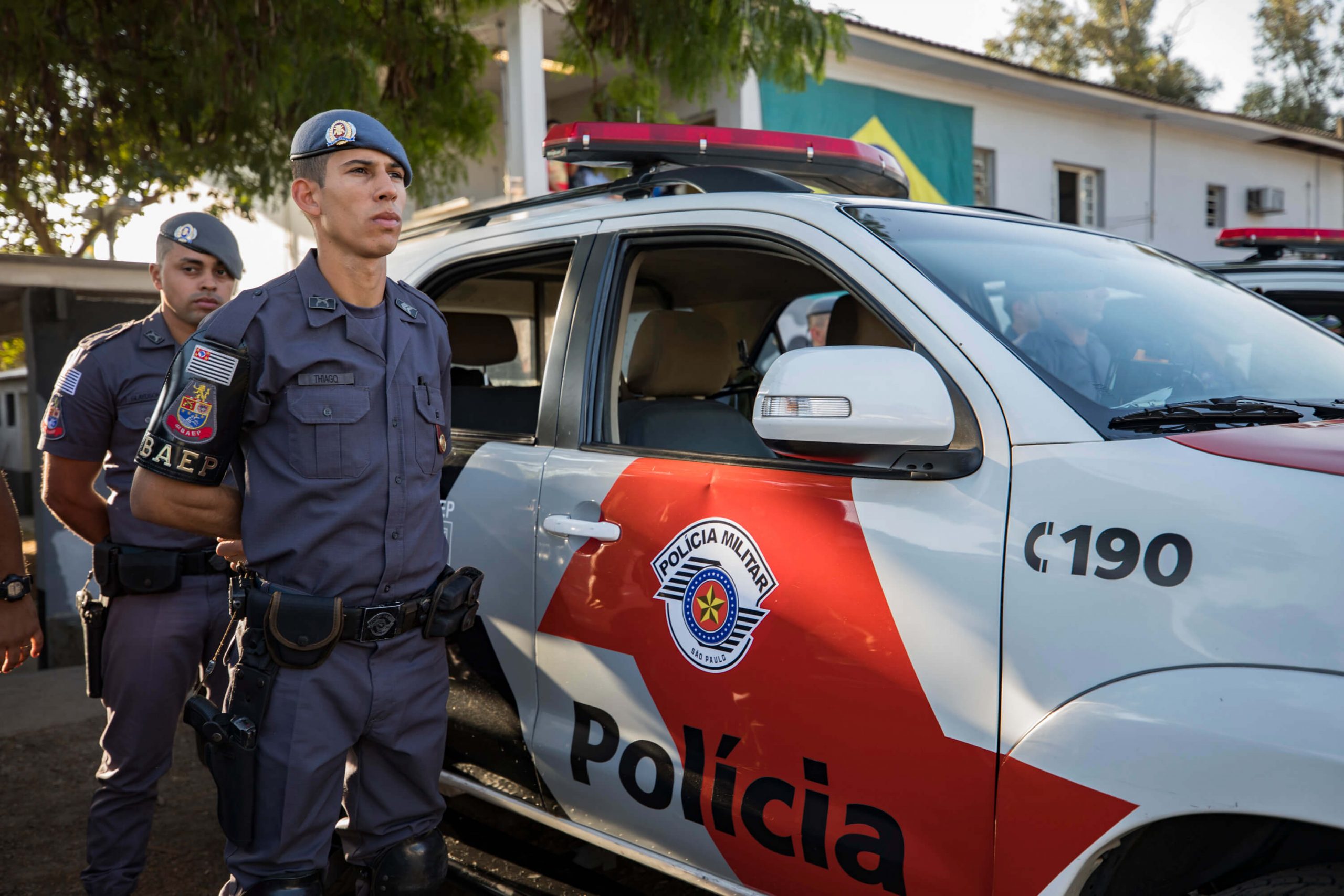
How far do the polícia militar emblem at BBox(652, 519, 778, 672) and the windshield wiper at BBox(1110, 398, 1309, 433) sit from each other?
0.67 metres

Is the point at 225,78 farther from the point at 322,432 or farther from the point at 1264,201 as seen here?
the point at 1264,201

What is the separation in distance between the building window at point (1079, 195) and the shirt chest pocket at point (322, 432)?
48.3ft

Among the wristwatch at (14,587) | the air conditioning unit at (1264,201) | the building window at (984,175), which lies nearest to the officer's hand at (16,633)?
the wristwatch at (14,587)

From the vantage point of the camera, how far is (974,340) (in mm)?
1832

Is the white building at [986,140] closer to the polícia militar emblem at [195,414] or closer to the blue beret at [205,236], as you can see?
the blue beret at [205,236]

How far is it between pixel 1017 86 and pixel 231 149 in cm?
1002

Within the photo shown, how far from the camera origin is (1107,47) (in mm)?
31859

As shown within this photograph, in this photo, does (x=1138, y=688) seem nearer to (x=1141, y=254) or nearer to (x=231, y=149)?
(x=1141, y=254)

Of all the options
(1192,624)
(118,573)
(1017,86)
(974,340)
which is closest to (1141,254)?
(974,340)

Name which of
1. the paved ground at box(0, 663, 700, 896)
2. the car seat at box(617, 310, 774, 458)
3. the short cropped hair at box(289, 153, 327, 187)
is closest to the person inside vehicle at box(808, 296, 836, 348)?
the car seat at box(617, 310, 774, 458)

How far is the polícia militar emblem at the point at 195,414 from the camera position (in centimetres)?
192

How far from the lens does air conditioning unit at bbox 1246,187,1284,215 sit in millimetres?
17391

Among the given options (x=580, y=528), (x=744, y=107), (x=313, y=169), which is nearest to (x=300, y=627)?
(x=580, y=528)

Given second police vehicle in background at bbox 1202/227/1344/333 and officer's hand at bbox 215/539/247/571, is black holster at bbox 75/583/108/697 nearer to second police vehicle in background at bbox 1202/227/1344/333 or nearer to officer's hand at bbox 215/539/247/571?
officer's hand at bbox 215/539/247/571
